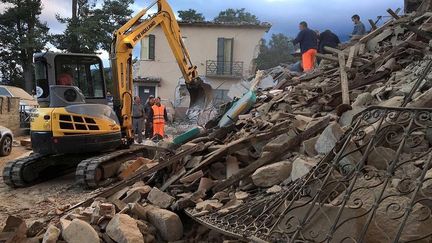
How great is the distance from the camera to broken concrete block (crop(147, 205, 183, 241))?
5.31 meters

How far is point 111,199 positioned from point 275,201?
2816mm

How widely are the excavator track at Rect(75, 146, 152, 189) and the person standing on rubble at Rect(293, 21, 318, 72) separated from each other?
6082mm

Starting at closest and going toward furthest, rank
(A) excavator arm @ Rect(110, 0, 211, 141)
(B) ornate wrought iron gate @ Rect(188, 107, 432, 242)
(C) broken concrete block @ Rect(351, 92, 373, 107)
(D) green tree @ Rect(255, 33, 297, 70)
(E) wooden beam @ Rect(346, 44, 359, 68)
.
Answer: (B) ornate wrought iron gate @ Rect(188, 107, 432, 242) < (C) broken concrete block @ Rect(351, 92, 373, 107) < (A) excavator arm @ Rect(110, 0, 211, 141) < (E) wooden beam @ Rect(346, 44, 359, 68) < (D) green tree @ Rect(255, 33, 297, 70)

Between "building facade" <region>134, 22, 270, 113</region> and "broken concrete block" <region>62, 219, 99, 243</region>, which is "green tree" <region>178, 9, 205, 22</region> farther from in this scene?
"broken concrete block" <region>62, 219, 99, 243</region>

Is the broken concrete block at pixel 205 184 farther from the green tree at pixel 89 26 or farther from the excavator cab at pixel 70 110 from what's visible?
the green tree at pixel 89 26

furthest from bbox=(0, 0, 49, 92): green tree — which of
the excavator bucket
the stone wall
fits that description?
the excavator bucket

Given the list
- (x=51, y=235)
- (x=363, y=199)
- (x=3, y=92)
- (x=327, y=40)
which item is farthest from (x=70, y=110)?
(x=3, y=92)

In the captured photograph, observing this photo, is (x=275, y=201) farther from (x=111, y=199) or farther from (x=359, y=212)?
(x=111, y=199)

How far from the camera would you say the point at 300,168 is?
516cm

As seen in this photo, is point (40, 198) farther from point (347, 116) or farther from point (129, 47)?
point (347, 116)

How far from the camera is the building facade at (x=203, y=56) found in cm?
3228

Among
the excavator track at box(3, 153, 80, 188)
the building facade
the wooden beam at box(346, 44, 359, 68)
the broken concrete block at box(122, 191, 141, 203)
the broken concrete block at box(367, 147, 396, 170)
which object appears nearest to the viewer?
the broken concrete block at box(367, 147, 396, 170)

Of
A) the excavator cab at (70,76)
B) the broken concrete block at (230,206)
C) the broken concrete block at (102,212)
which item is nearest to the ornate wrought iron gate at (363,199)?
the broken concrete block at (230,206)

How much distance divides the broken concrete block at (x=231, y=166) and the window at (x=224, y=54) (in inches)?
1042
